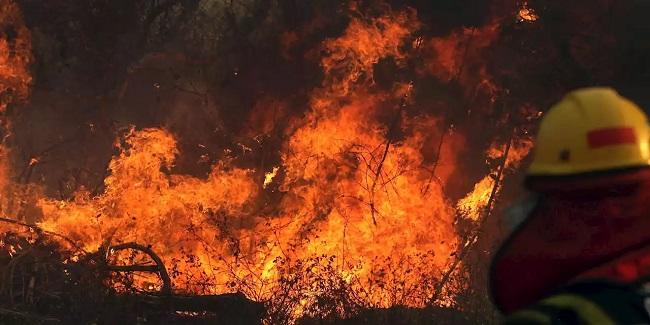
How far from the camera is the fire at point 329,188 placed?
1302cm

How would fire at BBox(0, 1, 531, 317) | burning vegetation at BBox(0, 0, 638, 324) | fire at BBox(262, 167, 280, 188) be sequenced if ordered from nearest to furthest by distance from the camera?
fire at BBox(0, 1, 531, 317), burning vegetation at BBox(0, 0, 638, 324), fire at BBox(262, 167, 280, 188)

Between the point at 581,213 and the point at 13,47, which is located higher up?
the point at 13,47

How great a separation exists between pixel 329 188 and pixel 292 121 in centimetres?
203

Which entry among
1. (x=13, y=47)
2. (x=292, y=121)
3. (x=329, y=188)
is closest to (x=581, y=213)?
(x=329, y=188)

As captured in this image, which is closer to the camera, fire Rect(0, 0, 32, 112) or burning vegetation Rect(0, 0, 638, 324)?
burning vegetation Rect(0, 0, 638, 324)

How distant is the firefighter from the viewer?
1.32 metres

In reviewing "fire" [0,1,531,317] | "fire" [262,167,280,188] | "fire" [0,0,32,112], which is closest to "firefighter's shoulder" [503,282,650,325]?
"fire" [0,1,531,317]

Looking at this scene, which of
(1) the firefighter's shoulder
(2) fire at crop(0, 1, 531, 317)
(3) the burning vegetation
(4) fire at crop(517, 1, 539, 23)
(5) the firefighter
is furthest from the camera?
(4) fire at crop(517, 1, 539, 23)

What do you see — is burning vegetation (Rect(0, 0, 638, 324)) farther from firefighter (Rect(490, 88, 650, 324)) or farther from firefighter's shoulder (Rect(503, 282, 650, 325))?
firefighter's shoulder (Rect(503, 282, 650, 325))

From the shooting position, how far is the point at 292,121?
52.9 ft

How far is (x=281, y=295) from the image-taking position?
31.1 feet

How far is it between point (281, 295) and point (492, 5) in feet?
29.8

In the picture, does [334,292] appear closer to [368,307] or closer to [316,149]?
[368,307]

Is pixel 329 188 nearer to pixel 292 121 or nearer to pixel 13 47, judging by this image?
pixel 292 121
